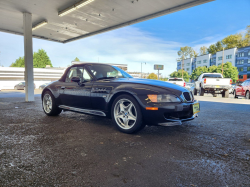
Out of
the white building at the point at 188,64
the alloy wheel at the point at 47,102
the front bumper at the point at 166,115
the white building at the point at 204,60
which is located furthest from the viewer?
the white building at the point at 188,64

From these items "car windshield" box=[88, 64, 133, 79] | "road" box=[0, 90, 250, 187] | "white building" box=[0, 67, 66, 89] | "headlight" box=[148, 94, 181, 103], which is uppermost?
"white building" box=[0, 67, 66, 89]

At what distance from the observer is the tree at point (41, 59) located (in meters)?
76.1

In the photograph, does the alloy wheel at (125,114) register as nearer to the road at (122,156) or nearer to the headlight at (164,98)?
the road at (122,156)

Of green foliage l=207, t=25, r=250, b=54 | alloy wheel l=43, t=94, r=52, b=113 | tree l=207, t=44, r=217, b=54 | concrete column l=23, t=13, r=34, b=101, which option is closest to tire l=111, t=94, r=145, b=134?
alloy wheel l=43, t=94, r=52, b=113

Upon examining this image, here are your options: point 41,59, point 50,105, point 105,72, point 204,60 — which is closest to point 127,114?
point 105,72

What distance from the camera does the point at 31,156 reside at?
2.43 metres

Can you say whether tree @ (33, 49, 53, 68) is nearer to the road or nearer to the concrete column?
the concrete column

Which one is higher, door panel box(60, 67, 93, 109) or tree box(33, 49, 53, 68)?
tree box(33, 49, 53, 68)

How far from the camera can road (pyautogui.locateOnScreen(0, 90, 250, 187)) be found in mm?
1882

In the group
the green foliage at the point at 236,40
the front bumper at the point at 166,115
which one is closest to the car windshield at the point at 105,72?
the front bumper at the point at 166,115

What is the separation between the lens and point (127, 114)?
11.4 ft

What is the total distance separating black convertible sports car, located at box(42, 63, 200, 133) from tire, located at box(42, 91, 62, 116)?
0.57 metres

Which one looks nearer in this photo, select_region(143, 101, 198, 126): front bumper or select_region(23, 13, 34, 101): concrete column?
select_region(143, 101, 198, 126): front bumper

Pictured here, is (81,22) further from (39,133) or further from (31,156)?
(31,156)
